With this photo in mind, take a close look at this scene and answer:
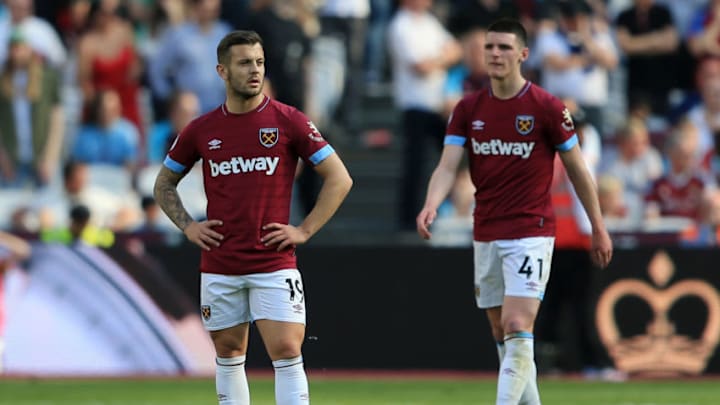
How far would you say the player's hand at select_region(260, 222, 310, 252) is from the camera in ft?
29.9

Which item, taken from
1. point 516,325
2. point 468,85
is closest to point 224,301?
point 516,325

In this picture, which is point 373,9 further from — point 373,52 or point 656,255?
point 656,255

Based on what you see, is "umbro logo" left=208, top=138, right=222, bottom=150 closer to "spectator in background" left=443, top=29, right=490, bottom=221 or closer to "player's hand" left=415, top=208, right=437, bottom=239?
"player's hand" left=415, top=208, right=437, bottom=239

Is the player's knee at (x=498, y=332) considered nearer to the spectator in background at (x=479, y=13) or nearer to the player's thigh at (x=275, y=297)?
the player's thigh at (x=275, y=297)

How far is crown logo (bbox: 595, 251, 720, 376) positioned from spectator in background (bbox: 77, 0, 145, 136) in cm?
603

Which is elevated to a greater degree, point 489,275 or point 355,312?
point 489,275

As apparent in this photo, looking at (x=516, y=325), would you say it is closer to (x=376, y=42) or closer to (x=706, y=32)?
(x=376, y=42)

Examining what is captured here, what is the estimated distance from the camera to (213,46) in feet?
59.4

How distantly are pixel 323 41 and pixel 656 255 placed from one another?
16.5 feet

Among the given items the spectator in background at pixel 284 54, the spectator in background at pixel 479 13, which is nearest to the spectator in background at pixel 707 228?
the spectator in background at pixel 479 13

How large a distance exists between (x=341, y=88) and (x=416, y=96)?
1.64m

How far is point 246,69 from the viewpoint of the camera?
902cm

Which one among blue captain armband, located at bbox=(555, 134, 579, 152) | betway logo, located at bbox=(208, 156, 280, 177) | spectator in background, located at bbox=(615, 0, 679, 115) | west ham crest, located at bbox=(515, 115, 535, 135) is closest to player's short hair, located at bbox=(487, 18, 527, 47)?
west ham crest, located at bbox=(515, 115, 535, 135)

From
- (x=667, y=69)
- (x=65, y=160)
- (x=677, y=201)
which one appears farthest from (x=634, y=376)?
(x=65, y=160)
